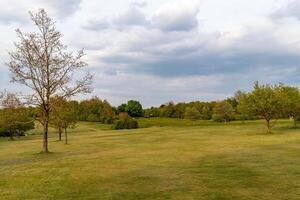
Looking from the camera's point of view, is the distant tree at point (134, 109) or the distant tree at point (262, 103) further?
the distant tree at point (134, 109)

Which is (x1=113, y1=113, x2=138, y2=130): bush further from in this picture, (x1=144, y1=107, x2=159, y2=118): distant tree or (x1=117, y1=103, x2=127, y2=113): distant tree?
(x1=117, y1=103, x2=127, y2=113): distant tree

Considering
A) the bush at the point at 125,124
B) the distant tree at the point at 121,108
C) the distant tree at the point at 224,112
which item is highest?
the distant tree at the point at 121,108

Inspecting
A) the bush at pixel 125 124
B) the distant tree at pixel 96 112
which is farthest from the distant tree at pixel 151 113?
the bush at pixel 125 124

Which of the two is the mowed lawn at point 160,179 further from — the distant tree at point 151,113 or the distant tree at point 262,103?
the distant tree at point 151,113

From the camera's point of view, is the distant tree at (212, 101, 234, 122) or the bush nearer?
the bush

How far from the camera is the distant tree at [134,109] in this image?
19462cm

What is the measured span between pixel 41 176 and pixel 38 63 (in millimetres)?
22975

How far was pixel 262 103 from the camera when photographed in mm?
80125

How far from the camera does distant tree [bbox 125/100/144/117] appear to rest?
639 ft

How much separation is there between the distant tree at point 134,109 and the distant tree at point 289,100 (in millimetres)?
105280

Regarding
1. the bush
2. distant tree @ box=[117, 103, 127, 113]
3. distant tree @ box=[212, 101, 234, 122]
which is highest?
distant tree @ box=[117, 103, 127, 113]

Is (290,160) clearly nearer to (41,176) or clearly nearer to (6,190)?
(41,176)

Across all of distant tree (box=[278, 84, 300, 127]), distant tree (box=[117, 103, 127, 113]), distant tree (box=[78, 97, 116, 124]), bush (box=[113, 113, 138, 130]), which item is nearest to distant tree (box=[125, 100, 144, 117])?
distant tree (box=[117, 103, 127, 113])

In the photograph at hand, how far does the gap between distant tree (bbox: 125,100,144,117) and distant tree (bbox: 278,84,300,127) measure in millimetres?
105280
